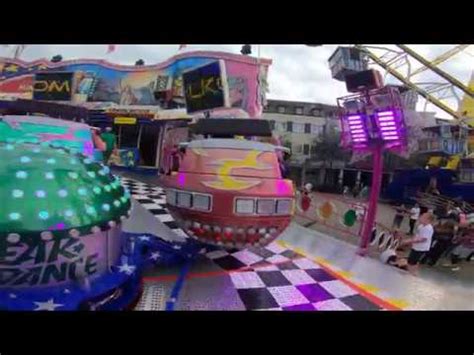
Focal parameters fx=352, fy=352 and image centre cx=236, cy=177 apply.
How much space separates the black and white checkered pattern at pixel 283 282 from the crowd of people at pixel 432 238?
42 cm

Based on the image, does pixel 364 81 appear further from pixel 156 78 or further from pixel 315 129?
pixel 156 78

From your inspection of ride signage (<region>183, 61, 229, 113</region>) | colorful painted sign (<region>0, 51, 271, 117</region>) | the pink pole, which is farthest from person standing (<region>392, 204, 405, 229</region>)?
ride signage (<region>183, 61, 229, 113</region>)

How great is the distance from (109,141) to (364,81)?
3.99 ft

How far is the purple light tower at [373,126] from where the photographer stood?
175 cm

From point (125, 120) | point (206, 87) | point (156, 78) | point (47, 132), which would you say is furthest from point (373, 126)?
point (47, 132)

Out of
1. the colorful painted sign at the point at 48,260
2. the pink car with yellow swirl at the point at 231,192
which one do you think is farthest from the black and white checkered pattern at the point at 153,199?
the colorful painted sign at the point at 48,260

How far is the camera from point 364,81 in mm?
1705

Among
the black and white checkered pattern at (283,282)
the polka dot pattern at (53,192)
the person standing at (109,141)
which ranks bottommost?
the black and white checkered pattern at (283,282)

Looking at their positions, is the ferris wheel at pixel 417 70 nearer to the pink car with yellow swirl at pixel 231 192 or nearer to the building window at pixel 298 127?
the building window at pixel 298 127

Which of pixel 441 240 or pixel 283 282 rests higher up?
pixel 441 240
